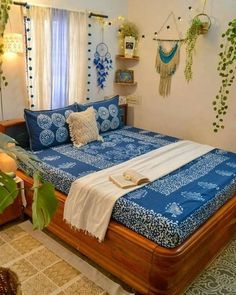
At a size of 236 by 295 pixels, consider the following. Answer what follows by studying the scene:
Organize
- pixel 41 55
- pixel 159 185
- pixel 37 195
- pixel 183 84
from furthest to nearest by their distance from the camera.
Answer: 1. pixel 183 84
2. pixel 41 55
3. pixel 159 185
4. pixel 37 195

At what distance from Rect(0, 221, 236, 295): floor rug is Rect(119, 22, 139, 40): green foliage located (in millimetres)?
2736

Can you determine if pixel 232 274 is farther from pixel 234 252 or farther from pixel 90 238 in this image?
pixel 90 238

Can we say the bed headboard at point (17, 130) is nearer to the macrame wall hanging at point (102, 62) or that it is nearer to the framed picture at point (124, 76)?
the macrame wall hanging at point (102, 62)

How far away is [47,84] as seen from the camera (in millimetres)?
3094

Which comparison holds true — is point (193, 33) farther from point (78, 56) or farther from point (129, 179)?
point (129, 179)

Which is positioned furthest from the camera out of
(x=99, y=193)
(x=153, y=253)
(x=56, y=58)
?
(x=56, y=58)

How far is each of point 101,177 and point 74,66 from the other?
173 cm

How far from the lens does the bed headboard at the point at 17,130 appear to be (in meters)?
2.73

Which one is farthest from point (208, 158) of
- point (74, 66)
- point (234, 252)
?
point (74, 66)

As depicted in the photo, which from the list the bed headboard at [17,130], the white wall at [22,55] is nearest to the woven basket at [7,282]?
the bed headboard at [17,130]

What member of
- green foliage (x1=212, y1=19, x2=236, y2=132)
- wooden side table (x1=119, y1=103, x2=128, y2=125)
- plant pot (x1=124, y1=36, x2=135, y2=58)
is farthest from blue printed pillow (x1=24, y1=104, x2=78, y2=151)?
green foliage (x1=212, y1=19, x2=236, y2=132)

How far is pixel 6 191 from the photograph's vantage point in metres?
0.99

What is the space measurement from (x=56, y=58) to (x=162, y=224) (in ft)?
7.51

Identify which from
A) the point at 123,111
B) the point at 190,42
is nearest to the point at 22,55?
the point at 123,111
